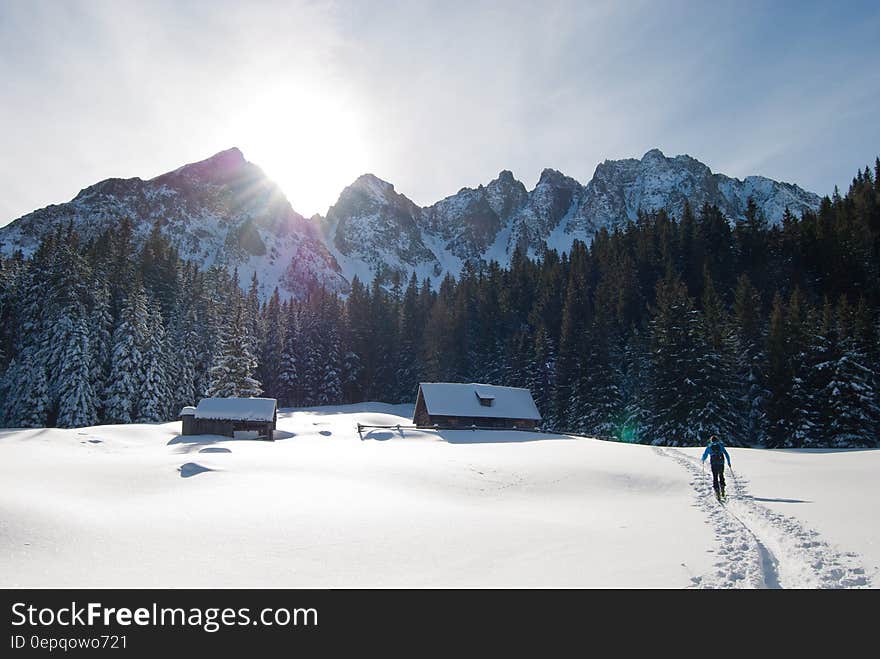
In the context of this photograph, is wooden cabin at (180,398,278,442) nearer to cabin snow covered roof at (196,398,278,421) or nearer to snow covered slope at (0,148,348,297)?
cabin snow covered roof at (196,398,278,421)

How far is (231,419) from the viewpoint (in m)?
41.4

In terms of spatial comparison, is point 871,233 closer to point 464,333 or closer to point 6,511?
point 464,333

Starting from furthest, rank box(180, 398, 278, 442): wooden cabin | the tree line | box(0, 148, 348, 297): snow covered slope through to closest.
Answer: box(0, 148, 348, 297): snow covered slope
box(180, 398, 278, 442): wooden cabin
the tree line

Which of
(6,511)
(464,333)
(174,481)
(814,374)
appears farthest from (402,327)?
(6,511)

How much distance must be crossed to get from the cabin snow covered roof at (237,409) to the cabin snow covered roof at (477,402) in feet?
47.9

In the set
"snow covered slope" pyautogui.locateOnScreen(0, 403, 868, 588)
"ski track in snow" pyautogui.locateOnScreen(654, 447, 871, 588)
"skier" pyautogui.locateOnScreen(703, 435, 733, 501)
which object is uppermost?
"skier" pyautogui.locateOnScreen(703, 435, 733, 501)

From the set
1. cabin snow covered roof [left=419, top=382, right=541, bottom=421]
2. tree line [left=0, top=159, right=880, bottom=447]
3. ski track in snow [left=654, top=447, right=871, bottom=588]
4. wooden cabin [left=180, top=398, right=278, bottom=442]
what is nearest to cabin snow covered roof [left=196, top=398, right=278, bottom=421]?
wooden cabin [left=180, top=398, right=278, bottom=442]

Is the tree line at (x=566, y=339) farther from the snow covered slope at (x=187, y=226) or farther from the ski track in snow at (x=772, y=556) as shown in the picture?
the snow covered slope at (x=187, y=226)

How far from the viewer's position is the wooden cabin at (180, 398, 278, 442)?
40719mm

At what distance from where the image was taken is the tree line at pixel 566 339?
39125 mm

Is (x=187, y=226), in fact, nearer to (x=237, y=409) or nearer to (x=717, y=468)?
(x=237, y=409)

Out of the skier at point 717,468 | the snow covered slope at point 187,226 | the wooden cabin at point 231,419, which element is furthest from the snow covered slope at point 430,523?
the snow covered slope at point 187,226
